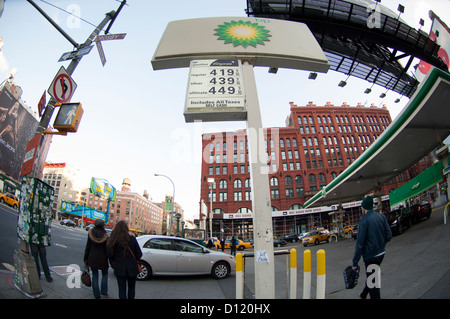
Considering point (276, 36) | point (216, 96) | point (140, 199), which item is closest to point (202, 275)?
point (216, 96)

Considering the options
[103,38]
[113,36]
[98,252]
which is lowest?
[98,252]

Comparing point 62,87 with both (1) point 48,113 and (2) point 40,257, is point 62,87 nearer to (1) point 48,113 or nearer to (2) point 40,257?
(1) point 48,113

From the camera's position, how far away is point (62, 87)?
4.31 metres

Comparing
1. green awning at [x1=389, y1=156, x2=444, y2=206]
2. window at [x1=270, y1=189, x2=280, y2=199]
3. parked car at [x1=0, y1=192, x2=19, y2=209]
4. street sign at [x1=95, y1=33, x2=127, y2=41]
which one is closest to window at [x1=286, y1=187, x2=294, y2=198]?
window at [x1=270, y1=189, x2=280, y2=199]

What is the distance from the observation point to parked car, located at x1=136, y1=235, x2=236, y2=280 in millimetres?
6098

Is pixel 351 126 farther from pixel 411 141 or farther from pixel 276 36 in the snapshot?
pixel 276 36

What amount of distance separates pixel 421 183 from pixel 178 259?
53.0ft

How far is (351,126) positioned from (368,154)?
1867 inches

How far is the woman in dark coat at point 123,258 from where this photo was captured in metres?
3.31

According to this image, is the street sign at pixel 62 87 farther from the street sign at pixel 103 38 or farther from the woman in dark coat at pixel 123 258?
the woman in dark coat at pixel 123 258

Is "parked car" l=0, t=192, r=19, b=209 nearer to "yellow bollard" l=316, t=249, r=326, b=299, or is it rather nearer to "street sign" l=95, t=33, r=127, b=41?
"street sign" l=95, t=33, r=127, b=41

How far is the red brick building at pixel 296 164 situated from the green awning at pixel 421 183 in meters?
21.1

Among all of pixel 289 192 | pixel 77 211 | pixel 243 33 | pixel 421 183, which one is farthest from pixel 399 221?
pixel 77 211
